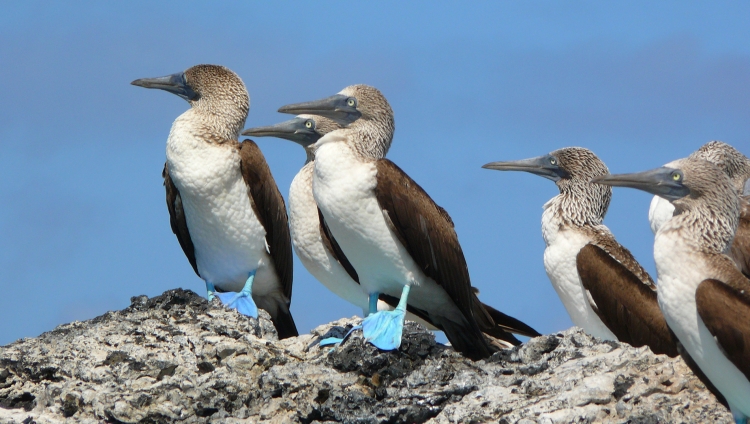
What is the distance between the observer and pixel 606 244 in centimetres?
975

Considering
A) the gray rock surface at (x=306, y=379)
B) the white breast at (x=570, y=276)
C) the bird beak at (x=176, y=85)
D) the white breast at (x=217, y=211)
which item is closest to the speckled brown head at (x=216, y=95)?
the bird beak at (x=176, y=85)

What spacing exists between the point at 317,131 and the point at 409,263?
3.22 metres

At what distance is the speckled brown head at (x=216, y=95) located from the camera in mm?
10570

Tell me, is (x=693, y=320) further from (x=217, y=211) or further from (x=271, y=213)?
(x=217, y=211)

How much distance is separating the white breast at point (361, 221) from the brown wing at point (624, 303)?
1.17m

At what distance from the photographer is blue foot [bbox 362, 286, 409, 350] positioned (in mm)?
8164

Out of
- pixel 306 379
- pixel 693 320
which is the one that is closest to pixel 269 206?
pixel 306 379

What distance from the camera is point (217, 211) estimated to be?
10.2m

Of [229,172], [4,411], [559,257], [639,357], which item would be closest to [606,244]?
[559,257]

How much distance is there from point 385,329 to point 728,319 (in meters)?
2.46

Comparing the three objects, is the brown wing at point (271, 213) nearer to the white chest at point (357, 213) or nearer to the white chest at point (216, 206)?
the white chest at point (216, 206)

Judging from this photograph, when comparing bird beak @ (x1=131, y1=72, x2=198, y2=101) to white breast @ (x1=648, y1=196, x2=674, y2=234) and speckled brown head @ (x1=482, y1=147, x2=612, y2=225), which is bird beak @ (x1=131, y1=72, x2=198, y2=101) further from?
white breast @ (x1=648, y1=196, x2=674, y2=234)

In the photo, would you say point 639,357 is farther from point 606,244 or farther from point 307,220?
point 307,220

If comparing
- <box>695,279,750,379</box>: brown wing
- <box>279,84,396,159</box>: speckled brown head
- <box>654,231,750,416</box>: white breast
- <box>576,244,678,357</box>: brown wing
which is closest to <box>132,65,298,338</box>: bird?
<box>279,84,396,159</box>: speckled brown head
